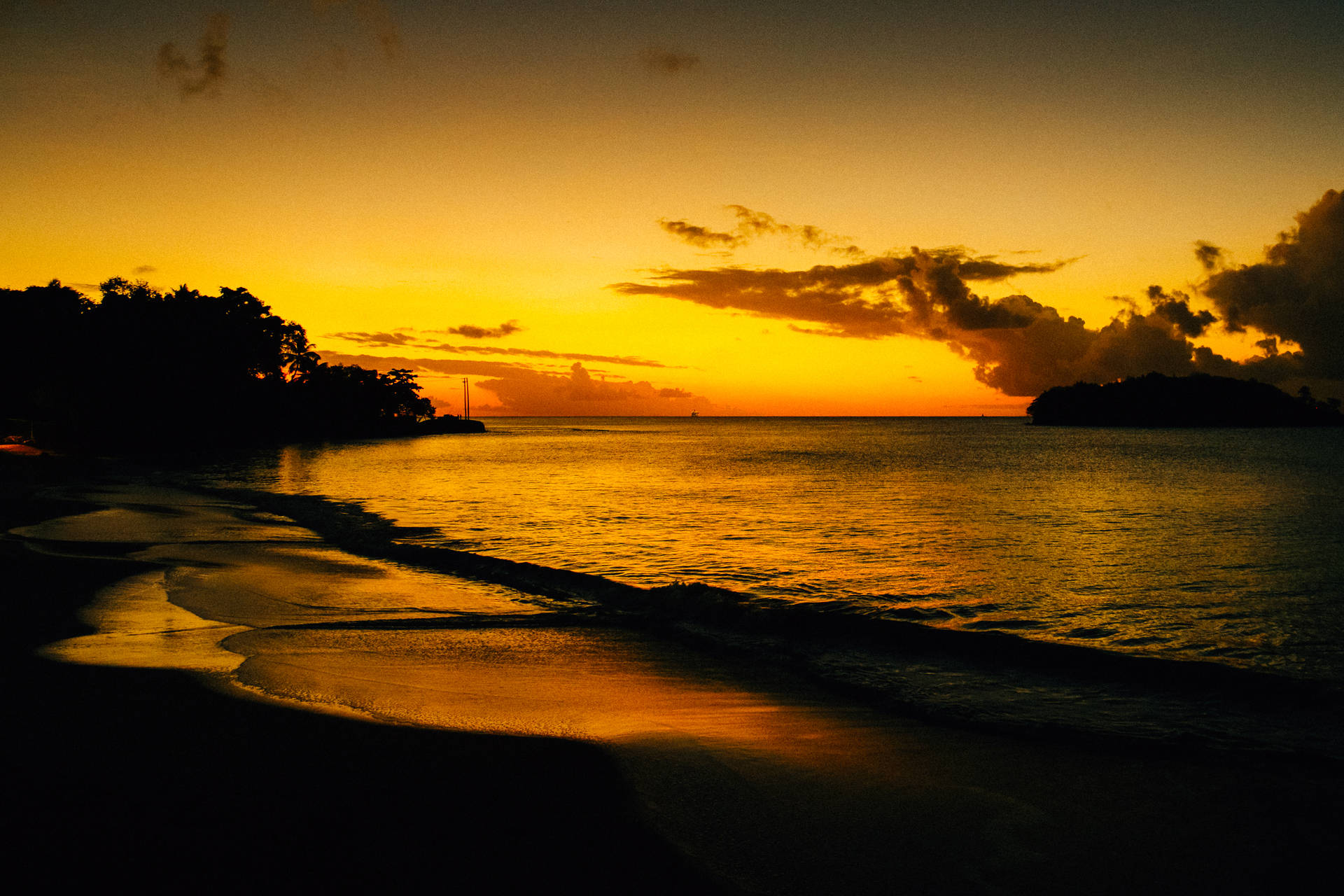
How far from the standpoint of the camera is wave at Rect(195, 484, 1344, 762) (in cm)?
760

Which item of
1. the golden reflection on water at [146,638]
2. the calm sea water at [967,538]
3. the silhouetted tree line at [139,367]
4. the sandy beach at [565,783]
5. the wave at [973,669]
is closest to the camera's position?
the sandy beach at [565,783]

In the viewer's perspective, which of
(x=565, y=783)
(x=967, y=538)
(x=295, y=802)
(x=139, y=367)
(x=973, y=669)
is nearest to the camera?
(x=295, y=802)

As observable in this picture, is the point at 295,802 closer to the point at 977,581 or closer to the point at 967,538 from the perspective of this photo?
the point at 977,581

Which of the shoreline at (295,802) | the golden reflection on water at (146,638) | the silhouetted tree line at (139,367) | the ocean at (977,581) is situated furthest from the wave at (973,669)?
the silhouetted tree line at (139,367)

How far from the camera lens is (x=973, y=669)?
980 centimetres

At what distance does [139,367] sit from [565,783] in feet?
317

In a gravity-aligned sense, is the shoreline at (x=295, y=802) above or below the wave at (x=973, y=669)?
above

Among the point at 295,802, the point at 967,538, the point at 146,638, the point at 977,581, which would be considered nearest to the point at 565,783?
the point at 295,802

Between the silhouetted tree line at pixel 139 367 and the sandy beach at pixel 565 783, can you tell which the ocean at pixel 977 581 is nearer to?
the sandy beach at pixel 565 783

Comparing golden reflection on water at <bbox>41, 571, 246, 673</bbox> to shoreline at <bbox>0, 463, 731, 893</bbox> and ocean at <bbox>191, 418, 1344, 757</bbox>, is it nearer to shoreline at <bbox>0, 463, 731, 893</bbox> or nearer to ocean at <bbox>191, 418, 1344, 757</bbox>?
shoreline at <bbox>0, 463, 731, 893</bbox>

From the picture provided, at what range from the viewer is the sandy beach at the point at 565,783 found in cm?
447

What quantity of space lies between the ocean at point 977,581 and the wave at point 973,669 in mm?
47

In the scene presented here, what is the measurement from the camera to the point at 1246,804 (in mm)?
5719

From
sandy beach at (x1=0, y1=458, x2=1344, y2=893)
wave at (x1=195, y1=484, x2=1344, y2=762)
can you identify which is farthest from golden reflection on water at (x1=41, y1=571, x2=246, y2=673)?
wave at (x1=195, y1=484, x2=1344, y2=762)
